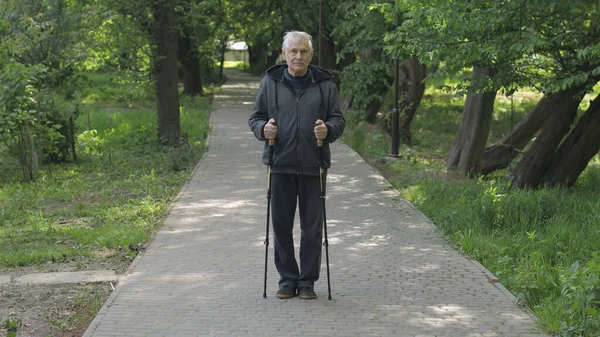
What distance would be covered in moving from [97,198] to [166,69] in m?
6.10

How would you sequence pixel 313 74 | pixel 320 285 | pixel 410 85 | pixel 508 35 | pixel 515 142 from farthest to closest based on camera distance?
pixel 410 85 < pixel 515 142 < pixel 508 35 < pixel 320 285 < pixel 313 74

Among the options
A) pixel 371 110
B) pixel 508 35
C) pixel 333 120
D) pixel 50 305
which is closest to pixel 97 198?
pixel 50 305

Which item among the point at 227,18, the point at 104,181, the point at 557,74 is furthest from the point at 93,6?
the point at 227,18

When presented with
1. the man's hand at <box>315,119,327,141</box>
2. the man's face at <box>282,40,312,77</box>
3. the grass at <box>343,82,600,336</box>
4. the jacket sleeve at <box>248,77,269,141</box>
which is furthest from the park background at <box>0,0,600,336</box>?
the man's face at <box>282,40,312,77</box>

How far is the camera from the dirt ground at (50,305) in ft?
20.8

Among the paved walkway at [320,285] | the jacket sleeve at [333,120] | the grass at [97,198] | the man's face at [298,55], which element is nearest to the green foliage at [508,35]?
the paved walkway at [320,285]

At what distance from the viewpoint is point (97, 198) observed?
1261 centimetres

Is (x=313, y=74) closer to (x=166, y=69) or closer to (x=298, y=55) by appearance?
(x=298, y=55)

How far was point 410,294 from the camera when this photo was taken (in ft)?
23.5

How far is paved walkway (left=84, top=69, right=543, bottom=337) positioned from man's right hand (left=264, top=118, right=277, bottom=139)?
1.36 meters

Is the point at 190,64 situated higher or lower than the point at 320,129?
lower

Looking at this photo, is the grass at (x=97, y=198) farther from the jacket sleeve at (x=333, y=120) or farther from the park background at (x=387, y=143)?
the jacket sleeve at (x=333, y=120)

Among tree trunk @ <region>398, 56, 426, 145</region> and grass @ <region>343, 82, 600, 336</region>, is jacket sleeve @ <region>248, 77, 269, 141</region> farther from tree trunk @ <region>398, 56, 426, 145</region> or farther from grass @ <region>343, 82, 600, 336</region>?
tree trunk @ <region>398, 56, 426, 145</region>

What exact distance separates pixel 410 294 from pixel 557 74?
6.01 meters
